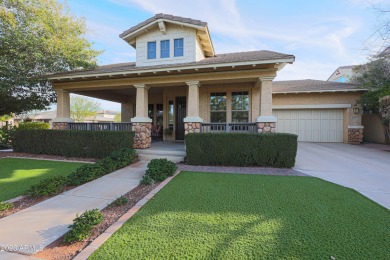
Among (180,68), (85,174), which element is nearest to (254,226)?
(85,174)

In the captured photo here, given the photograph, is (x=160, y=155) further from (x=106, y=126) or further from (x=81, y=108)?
(x=81, y=108)

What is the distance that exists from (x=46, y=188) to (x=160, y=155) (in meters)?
4.13

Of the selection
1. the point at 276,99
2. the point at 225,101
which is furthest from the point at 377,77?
the point at 225,101

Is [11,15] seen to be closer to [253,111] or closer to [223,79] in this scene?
[223,79]

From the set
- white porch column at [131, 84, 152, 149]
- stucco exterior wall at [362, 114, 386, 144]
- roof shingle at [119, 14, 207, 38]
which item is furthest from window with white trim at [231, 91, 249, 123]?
stucco exterior wall at [362, 114, 386, 144]

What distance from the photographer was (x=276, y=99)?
13.3 metres

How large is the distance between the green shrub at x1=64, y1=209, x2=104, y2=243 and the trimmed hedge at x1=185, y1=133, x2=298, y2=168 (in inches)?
173

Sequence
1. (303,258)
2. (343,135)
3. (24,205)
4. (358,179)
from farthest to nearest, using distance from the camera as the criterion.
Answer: (343,135)
(358,179)
(24,205)
(303,258)

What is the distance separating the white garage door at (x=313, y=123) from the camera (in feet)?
41.4

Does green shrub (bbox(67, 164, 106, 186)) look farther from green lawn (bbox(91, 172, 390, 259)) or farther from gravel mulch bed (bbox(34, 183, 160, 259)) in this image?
green lawn (bbox(91, 172, 390, 259))

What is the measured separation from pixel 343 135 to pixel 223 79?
10399mm

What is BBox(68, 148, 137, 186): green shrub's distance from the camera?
15.7ft

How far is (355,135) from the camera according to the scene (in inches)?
474

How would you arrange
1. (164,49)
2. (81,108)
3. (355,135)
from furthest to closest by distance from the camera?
(81,108) < (355,135) < (164,49)
